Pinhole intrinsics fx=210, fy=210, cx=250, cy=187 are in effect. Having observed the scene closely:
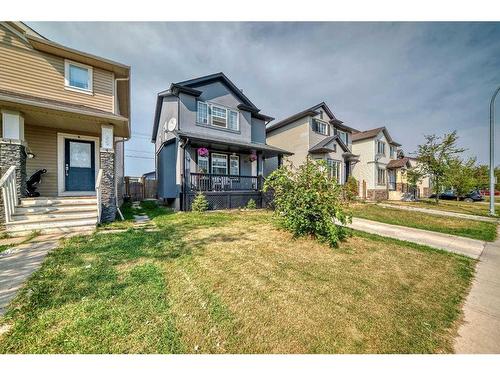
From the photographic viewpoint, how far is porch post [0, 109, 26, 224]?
238 inches

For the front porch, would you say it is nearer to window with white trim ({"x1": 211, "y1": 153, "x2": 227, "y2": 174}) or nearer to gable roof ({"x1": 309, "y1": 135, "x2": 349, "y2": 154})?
window with white trim ({"x1": 211, "y1": 153, "x2": 227, "y2": 174})

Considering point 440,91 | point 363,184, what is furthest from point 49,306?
point 363,184

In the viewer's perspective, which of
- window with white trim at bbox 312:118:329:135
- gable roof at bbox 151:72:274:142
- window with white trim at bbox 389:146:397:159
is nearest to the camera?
gable roof at bbox 151:72:274:142

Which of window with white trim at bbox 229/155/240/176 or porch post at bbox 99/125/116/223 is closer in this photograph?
porch post at bbox 99/125/116/223

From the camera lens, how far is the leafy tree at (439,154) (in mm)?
19078

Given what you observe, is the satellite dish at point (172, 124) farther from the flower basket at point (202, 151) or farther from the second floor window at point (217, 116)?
the flower basket at point (202, 151)

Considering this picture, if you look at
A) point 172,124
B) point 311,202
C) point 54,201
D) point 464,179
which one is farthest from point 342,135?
point 54,201

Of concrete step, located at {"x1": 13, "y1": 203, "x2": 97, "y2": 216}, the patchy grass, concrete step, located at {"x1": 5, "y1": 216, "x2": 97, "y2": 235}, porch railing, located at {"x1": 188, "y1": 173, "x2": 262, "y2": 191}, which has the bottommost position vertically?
the patchy grass

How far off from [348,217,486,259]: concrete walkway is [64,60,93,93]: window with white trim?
1214cm

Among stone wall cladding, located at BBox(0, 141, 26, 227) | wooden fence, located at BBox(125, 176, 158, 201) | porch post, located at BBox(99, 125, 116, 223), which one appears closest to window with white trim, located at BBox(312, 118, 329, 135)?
wooden fence, located at BBox(125, 176, 158, 201)

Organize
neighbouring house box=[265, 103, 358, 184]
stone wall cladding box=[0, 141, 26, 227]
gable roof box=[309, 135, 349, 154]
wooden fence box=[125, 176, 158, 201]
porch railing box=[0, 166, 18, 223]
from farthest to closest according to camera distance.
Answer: neighbouring house box=[265, 103, 358, 184] → wooden fence box=[125, 176, 158, 201] → gable roof box=[309, 135, 349, 154] → stone wall cladding box=[0, 141, 26, 227] → porch railing box=[0, 166, 18, 223]

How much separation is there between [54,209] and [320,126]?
18.7 metres
